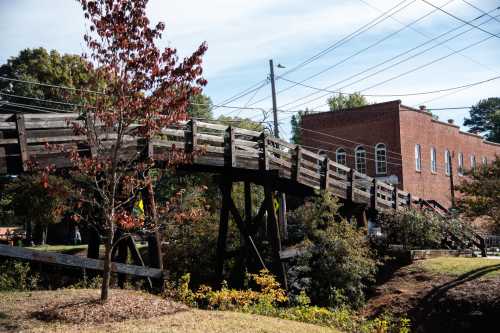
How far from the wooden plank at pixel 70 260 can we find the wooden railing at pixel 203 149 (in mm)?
1832

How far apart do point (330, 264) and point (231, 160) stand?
410 centimetres

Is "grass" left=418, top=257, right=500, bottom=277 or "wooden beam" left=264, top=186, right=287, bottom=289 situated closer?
"grass" left=418, top=257, right=500, bottom=277

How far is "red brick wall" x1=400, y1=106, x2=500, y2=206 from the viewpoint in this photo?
43281 mm

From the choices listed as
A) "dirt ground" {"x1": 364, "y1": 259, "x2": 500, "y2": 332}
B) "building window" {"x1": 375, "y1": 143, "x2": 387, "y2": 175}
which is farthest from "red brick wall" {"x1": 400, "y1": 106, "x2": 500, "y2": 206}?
"dirt ground" {"x1": 364, "y1": 259, "x2": 500, "y2": 332}

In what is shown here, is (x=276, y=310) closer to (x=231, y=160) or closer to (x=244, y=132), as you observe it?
(x=231, y=160)

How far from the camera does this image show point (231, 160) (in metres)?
17.2

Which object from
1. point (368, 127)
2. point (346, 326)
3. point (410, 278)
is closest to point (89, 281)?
point (346, 326)

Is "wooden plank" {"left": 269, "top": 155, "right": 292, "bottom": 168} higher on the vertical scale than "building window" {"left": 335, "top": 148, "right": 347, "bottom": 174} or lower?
lower

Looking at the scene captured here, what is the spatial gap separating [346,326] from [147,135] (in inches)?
237

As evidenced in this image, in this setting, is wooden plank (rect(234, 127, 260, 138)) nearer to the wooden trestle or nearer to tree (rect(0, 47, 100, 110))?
the wooden trestle

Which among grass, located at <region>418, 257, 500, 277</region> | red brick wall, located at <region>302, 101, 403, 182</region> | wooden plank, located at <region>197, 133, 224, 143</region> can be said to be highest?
red brick wall, located at <region>302, 101, 403, 182</region>

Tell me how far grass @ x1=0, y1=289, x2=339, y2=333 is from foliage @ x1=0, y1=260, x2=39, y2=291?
1105mm

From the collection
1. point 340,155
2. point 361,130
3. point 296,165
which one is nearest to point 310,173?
point 296,165

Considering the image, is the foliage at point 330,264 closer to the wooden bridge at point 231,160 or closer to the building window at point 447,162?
the wooden bridge at point 231,160
